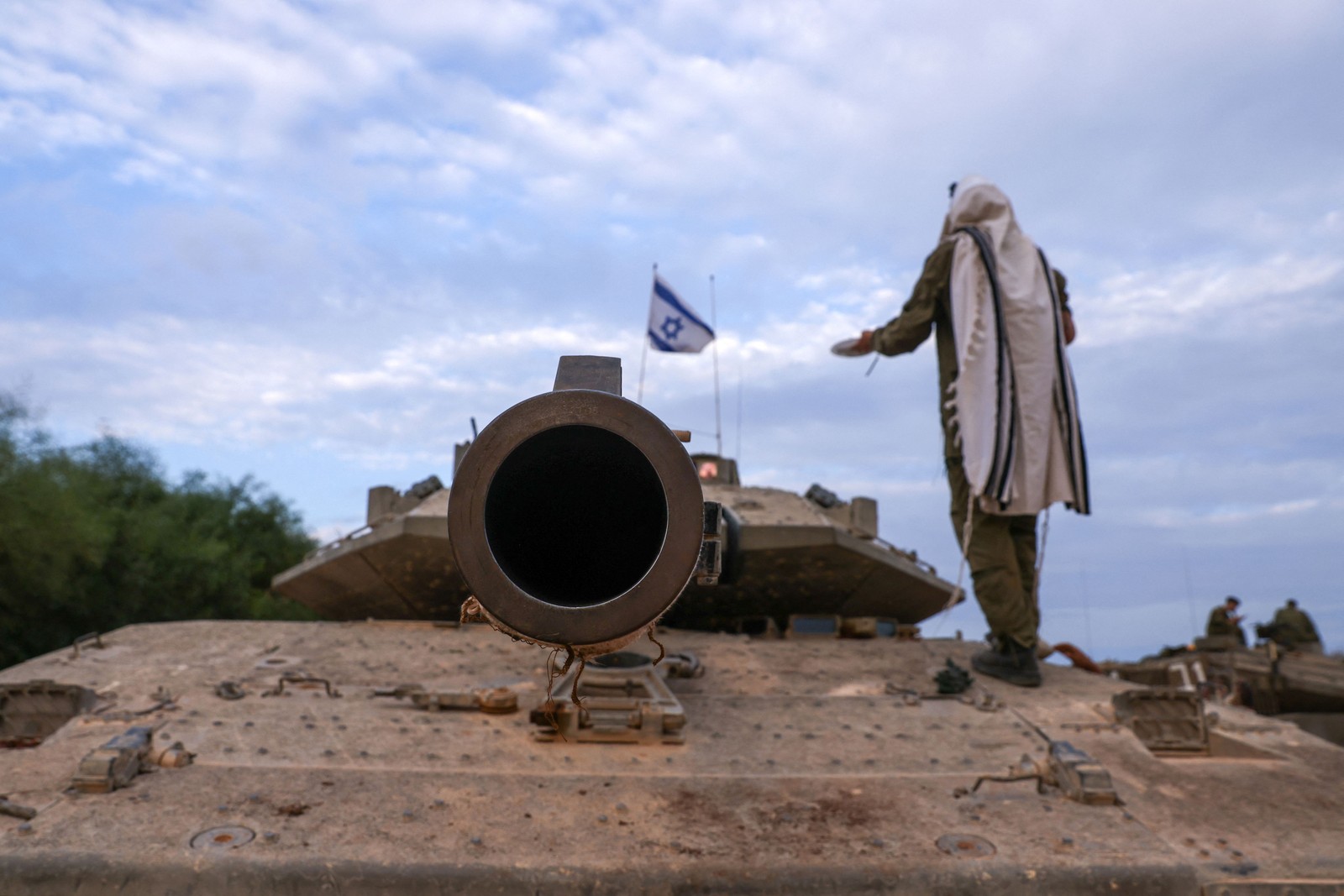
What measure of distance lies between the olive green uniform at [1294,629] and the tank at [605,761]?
44.7ft

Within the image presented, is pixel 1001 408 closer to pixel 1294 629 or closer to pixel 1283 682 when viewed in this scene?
pixel 1283 682

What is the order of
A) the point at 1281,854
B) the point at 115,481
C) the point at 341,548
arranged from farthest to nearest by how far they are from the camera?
the point at 115,481 < the point at 341,548 < the point at 1281,854

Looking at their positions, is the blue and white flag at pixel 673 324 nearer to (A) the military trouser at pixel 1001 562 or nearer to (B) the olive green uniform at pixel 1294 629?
(A) the military trouser at pixel 1001 562

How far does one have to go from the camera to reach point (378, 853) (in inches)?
112

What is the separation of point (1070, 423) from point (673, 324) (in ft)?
17.8

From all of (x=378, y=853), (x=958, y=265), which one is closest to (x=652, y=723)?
(x=378, y=853)

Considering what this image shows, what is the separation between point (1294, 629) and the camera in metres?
16.8

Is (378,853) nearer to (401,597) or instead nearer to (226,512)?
(401,597)

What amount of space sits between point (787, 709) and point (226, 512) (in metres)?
21.8

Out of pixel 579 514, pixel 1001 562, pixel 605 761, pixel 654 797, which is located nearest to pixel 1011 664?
pixel 1001 562

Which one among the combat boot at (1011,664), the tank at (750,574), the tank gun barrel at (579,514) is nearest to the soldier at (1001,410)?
the combat boot at (1011,664)

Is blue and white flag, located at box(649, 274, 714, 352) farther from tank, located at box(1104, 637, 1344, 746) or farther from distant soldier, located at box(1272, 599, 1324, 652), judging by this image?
distant soldier, located at box(1272, 599, 1324, 652)

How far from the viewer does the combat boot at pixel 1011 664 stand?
16.9 feet

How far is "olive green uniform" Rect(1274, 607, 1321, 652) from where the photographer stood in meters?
16.5
